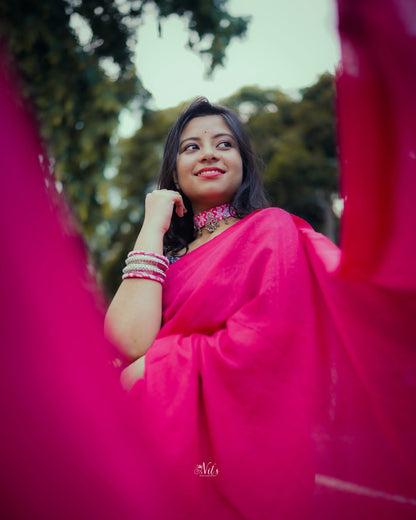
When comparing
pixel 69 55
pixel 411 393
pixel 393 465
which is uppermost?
pixel 69 55

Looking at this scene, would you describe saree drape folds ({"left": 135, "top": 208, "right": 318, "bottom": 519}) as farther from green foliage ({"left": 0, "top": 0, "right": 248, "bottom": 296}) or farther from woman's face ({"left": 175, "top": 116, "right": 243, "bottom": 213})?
green foliage ({"left": 0, "top": 0, "right": 248, "bottom": 296})

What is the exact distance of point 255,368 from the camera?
2.83 ft

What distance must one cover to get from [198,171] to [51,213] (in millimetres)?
786

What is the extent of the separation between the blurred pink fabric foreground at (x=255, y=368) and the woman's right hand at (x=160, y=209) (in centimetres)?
15

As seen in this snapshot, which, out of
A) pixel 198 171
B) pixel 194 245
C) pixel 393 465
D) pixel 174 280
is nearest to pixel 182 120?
pixel 198 171

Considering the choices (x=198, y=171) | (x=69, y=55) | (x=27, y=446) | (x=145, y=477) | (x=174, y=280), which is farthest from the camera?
(x=69, y=55)

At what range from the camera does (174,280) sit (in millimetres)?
1153

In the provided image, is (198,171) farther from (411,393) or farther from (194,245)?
(411,393)

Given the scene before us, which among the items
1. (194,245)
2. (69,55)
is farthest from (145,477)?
(69,55)

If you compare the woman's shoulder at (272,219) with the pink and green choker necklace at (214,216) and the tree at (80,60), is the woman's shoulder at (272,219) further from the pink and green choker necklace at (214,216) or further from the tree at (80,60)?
the tree at (80,60)

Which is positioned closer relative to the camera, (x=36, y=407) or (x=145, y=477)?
(x=36, y=407)

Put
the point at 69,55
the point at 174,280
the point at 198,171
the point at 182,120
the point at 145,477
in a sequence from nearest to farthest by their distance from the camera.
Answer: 1. the point at 145,477
2. the point at 174,280
3. the point at 198,171
4. the point at 182,120
5. the point at 69,55

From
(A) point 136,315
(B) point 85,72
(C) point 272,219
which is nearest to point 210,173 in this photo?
(C) point 272,219

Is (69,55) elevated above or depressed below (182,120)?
above
